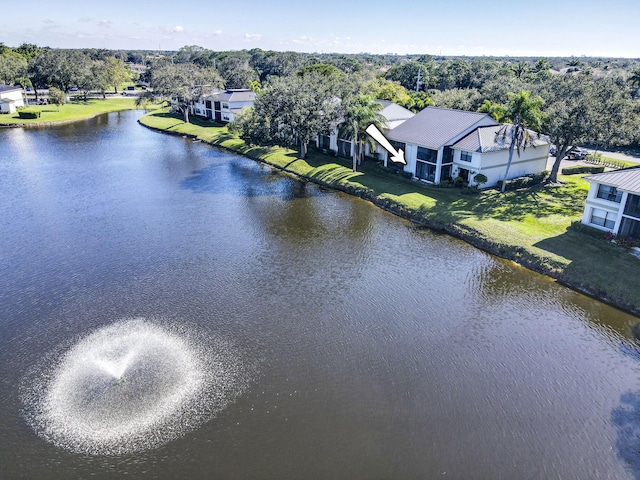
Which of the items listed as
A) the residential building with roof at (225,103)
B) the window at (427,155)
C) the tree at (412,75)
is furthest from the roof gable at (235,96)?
the tree at (412,75)

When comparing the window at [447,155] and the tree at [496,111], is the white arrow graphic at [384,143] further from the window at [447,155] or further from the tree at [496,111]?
the tree at [496,111]

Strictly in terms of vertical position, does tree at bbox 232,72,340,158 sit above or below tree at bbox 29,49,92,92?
below

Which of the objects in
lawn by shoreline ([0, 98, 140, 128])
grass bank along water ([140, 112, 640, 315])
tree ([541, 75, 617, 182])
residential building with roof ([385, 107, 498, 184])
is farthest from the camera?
lawn by shoreline ([0, 98, 140, 128])

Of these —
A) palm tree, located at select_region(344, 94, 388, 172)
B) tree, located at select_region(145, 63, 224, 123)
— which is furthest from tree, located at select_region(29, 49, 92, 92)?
palm tree, located at select_region(344, 94, 388, 172)

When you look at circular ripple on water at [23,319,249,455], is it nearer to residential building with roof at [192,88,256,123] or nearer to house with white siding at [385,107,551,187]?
house with white siding at [385,107,551,187]

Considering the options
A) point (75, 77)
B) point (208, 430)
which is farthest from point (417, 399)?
point (75, 77)

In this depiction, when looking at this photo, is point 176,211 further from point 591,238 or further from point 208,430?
point 591,238

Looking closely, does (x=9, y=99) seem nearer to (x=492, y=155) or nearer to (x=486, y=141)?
(x=486, y=141)
